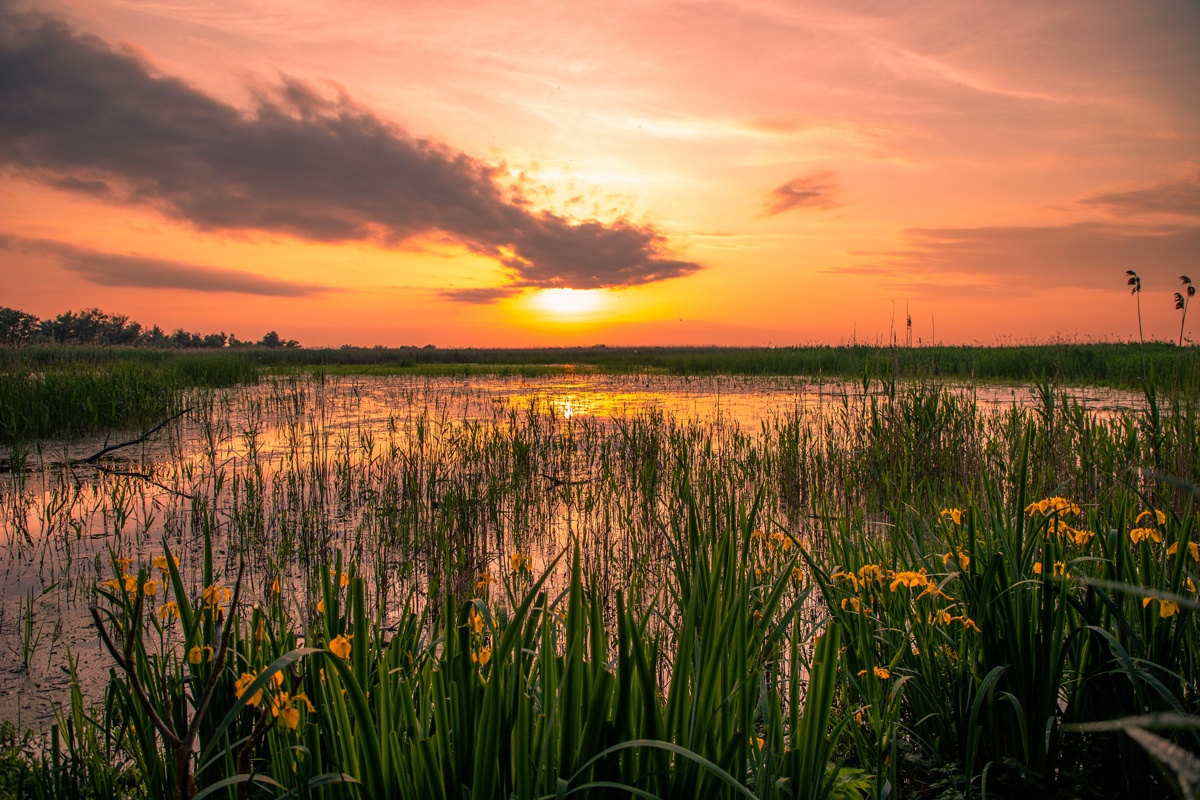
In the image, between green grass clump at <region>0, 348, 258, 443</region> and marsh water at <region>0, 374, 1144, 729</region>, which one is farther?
green grass clump at <region>0, 348, 258, 443</region>

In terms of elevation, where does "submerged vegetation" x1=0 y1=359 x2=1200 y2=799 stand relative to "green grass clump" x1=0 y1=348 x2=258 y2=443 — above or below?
below

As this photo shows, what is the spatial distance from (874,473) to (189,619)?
21.4 ft

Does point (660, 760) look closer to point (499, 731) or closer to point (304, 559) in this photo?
point (499, 731)

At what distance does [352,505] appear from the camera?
7.10 meters

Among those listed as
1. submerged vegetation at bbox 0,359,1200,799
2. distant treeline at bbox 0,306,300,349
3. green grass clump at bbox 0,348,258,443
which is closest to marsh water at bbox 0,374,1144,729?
submerged vegetation at bbox 0,359,1200,799

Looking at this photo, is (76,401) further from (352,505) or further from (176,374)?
(352,505)

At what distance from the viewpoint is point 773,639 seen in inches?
88.5

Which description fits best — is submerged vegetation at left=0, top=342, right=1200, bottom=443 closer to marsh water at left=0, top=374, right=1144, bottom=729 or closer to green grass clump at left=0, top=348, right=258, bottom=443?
green grass clump at left=0, top=348, right=258, bottom=443

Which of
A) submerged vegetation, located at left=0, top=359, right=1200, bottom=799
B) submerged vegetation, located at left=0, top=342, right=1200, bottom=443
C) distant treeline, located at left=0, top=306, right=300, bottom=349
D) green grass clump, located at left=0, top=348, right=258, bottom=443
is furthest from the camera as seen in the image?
distant treeline, located at left=0, top=306, right=300, bottom=349

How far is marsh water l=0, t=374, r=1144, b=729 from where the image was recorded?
14.2 feet

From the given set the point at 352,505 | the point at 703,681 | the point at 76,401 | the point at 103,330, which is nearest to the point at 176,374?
the point at 76,401

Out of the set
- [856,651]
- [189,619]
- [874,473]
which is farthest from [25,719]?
[874,473]

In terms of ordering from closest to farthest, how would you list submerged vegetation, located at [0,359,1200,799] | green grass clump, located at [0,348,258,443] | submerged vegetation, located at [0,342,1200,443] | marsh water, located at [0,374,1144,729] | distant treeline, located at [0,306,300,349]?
1. submerged vegetation, located at [0,359,1200,799]
2. marsh water, located at [0,374,1144,729]
3. submerged vegetation, located at [0,342,1200,443]
4. green grass clump, located at [0,348,258,443]
5. distant treeline, located at [0,306,300,349]

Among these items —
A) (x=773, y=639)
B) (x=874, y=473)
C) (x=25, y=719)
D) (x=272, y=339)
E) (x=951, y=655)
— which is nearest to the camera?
(x=773, y=639)
